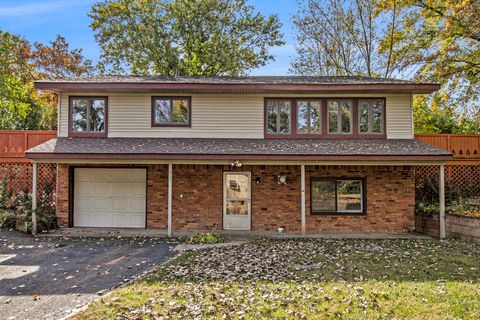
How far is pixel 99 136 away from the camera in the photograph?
37.6 feet

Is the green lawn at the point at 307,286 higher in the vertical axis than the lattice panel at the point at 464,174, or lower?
lower

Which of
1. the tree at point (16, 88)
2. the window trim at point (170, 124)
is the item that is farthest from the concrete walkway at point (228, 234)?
the tree at point (16, 88)

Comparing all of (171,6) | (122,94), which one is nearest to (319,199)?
(122,94)

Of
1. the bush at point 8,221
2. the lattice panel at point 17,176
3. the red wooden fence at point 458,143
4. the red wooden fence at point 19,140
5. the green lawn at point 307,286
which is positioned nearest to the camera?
the green lawn at point 307,286

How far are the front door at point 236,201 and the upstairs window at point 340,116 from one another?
338 cm

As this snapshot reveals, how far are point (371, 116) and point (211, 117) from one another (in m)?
5.47

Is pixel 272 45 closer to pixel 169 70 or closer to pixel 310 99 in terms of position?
pixel 169 70

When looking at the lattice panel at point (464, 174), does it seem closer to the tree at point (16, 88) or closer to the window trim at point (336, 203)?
the window trim at point (336, 203)

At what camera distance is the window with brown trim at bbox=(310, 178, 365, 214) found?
11156mm

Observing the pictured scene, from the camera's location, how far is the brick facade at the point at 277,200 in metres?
11.0

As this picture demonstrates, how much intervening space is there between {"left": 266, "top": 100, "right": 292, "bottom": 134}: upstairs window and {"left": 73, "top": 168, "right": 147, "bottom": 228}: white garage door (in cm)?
470

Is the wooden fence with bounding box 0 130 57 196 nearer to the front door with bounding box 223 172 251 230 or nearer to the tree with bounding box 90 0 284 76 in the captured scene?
the front door with bounding box 223 172 251 230

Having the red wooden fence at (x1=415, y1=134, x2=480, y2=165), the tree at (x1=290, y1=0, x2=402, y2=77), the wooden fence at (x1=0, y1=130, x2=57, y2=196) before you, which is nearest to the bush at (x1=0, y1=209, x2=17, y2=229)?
the wooden fence at (x1=0, y1=130, x2=57, y2=196)

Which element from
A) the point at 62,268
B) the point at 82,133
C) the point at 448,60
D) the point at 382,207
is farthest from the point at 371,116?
the point at 62,268
